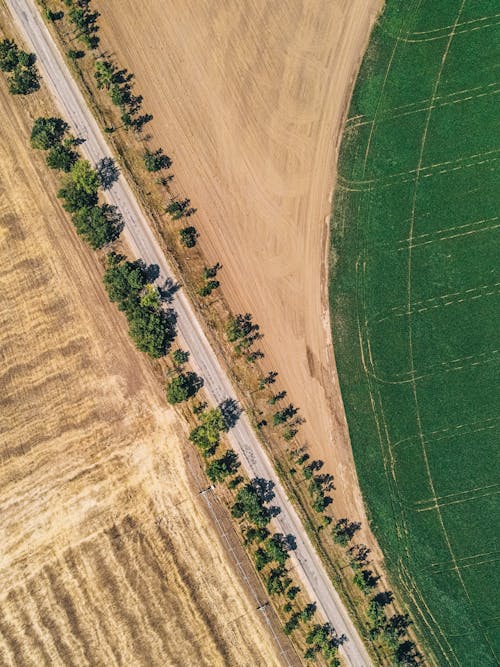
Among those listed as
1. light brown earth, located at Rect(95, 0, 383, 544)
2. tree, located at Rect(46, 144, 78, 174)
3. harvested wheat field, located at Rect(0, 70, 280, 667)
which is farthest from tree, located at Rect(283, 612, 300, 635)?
tree, located at Rect(46, 144, 78, 174)

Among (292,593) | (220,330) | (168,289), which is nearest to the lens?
(292,593)

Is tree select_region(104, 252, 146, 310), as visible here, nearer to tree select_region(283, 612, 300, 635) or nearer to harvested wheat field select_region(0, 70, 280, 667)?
harvested wheat field select_region(0, 70, 280, 667)

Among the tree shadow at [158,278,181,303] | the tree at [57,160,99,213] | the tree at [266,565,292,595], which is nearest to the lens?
the tree at [266,565,292,595]

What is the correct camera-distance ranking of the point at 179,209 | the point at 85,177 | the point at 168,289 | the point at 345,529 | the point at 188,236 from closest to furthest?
the point at 345,529, the point at 188,236, the point at 179,209, the point at 85,177, the point at 168,289

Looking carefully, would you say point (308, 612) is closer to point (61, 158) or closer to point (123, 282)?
point (123, 282)

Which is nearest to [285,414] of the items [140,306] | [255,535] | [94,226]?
[255,535]

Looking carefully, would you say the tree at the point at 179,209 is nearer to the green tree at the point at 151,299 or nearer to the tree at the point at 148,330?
the green tree at the point at 151,299

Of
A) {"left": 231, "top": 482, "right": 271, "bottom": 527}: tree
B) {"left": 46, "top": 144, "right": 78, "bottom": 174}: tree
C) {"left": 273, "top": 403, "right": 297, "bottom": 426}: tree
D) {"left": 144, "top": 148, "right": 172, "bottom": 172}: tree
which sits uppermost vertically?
{"left": 46, "top": 144, "right": 78, "bottom": 174}: tree
